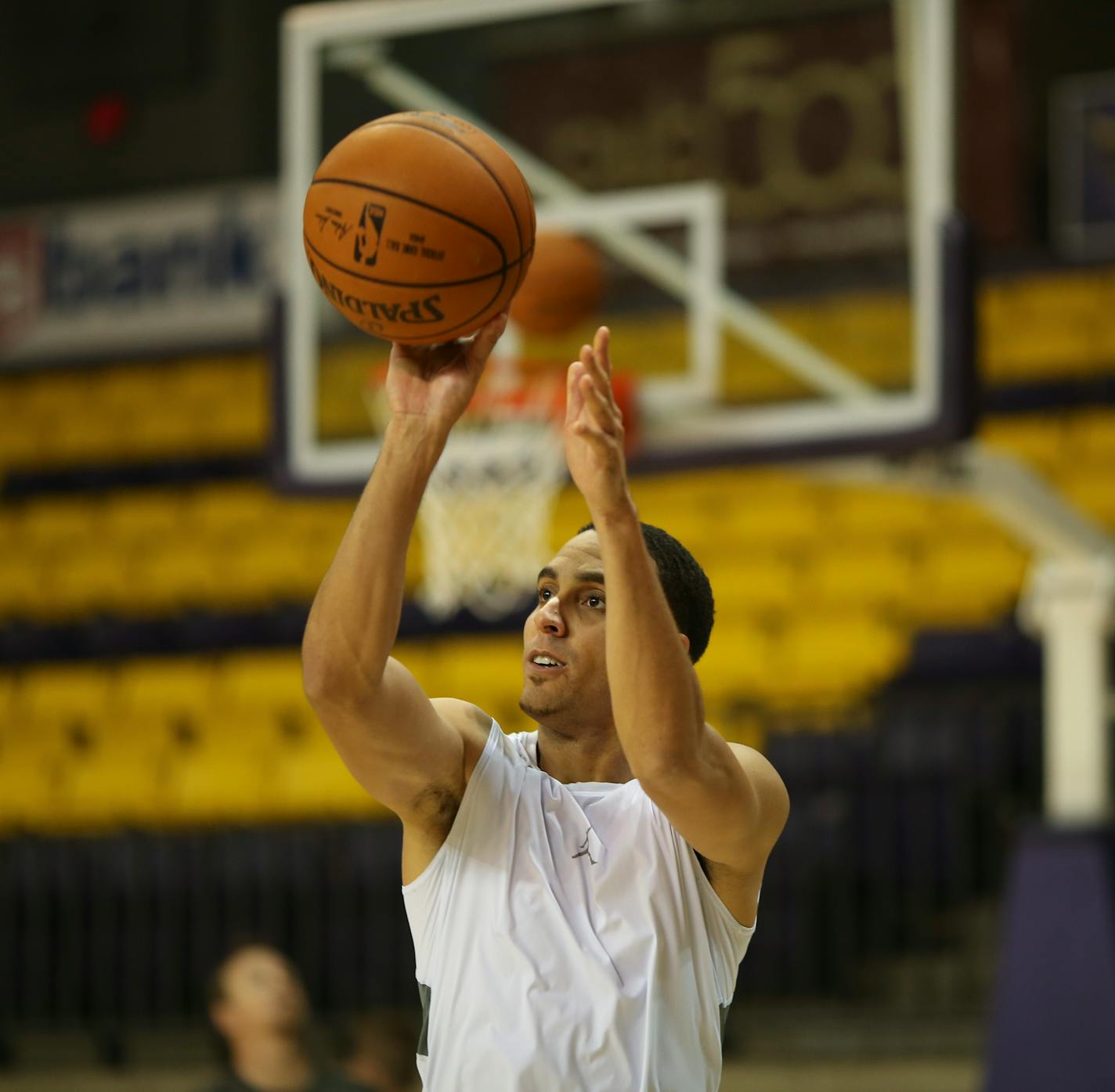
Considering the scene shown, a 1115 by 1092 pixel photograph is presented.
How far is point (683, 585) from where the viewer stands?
2.83 m

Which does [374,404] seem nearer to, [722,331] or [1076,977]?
[722,331]

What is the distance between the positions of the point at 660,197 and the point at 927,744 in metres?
3.19

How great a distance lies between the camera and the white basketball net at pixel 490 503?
5750 millimetres

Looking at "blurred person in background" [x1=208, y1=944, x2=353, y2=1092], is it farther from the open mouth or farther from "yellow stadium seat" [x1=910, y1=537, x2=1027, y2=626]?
"yellow stadium seat" [x1=910, y1=537, x2=1027, y2=626]

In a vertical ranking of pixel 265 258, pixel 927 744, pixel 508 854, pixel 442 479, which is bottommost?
pixel 927 744

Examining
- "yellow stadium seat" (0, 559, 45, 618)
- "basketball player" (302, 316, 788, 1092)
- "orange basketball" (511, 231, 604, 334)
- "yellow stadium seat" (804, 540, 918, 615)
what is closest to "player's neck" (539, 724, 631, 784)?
"basketball player" (302, 316, 788, 1092)

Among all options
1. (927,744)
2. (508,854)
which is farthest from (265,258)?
(508,854)

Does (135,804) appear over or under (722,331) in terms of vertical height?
under

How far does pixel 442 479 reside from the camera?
5.90 metres

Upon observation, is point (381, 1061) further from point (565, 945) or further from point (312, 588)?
point (312, 588)

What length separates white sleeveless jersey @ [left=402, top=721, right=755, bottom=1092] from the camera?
2.53 metres

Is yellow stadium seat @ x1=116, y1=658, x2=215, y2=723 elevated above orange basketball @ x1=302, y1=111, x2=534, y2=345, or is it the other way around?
orange basketball @ x1=302, y1=111, x2=534, y2=345

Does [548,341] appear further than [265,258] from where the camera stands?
No

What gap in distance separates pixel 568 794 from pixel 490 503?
316 cm
